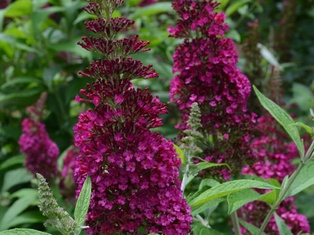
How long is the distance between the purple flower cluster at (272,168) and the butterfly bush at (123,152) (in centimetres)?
73

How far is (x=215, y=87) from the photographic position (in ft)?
7.09

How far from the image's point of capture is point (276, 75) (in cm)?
297

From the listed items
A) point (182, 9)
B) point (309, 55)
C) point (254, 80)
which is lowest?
point (309, 55)

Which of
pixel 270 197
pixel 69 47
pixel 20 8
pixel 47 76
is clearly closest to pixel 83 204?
pixel 270 197

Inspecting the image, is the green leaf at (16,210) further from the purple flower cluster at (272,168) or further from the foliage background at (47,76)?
the purple flower cluster at (272,168)

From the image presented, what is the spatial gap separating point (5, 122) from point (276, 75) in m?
1.95

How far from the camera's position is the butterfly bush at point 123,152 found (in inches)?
64.4

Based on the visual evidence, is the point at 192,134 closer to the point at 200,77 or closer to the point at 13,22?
the point at 200,77

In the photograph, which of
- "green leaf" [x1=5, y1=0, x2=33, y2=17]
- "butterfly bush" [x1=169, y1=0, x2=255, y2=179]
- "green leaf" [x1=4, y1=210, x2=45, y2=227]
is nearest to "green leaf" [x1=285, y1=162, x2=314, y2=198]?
"butterfly bush" [x1=169, y1=0, x2=255, y2=179]

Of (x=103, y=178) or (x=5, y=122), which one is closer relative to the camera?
(x=103, y=178)

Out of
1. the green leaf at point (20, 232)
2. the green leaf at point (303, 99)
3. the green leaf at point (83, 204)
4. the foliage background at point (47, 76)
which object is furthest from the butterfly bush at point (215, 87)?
the green leaf at point (303, 99)

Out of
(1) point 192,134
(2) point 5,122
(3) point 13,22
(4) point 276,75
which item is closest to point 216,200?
(1) point 192,134

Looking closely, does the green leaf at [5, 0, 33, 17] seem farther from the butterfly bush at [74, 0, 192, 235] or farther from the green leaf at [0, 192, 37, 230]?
the butterfly bush at [74, 0, 192, 235]

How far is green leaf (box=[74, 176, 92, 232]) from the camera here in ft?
5.16
